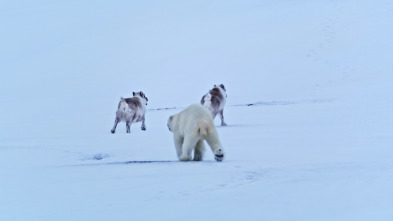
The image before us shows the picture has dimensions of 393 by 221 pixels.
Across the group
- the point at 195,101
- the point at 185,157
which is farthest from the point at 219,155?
the point at 195,101

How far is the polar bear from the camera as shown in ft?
24.5

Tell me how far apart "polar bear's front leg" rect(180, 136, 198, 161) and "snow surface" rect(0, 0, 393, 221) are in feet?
0.97

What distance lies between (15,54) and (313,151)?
29.8 m

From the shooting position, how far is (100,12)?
140 feet

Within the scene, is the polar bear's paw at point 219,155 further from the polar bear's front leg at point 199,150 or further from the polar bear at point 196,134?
the polar bear's front leg at point 199,150

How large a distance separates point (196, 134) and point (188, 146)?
18 centimetres

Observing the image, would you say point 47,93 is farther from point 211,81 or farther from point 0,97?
point 211,81

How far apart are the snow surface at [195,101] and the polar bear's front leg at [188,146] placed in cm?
30

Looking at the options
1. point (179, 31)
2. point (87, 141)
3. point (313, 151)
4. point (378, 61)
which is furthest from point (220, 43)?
point (313, 151)

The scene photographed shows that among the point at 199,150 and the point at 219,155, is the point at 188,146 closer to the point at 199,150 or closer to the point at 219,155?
the point at 199,150

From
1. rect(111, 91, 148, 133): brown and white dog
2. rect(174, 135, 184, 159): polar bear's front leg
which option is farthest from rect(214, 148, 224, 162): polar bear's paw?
rect(111, 91, 148, 133): brown and white dog

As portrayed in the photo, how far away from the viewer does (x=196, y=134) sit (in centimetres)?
750

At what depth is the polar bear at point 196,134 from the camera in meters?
7.45

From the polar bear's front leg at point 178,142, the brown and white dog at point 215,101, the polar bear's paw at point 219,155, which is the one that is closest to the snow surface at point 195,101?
the polar bear's paw at point 219,155
